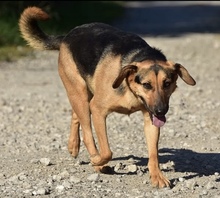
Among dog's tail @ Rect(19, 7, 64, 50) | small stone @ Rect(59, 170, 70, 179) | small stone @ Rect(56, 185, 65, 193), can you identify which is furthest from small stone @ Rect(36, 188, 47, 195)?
dog's tail @ Rect(19, 7, 64, 50)

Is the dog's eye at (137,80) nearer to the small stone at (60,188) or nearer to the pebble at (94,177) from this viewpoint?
the pebble at (94,177)

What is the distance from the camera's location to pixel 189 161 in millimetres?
8805

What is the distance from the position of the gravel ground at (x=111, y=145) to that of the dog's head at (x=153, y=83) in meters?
0.73

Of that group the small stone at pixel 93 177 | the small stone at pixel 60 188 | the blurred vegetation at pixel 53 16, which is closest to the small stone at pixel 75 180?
the small stone at pixel 93 177

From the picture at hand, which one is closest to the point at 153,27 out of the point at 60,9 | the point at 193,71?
the point at 60,9

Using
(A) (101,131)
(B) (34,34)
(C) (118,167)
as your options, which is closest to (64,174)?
(A) (101,131)

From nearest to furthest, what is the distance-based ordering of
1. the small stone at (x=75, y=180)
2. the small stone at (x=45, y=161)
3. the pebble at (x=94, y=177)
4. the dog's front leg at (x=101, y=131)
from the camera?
the small stone at (x=75, y=180), the pebble at (x=94, y=177), the dog's front leg at (x=101, y=131), the small stone at (x=45, y=161)

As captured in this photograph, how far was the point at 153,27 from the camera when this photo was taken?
2934 centimetres

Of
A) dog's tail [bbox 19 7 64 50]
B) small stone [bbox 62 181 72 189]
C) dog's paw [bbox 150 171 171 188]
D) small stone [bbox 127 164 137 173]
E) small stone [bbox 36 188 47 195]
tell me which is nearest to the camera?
small stone [bbox 36 188 47 195]

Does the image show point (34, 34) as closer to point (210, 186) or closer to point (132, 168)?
point (132, 168)

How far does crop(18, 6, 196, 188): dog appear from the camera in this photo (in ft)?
25.0

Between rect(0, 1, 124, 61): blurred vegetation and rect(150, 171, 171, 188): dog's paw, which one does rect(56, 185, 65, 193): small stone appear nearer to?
rect(150, 171, 171, 188): dog's paw

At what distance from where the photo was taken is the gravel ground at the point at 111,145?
7.62 meters

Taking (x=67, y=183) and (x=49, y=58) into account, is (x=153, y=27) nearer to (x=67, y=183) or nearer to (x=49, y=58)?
(x=49, y=58)
